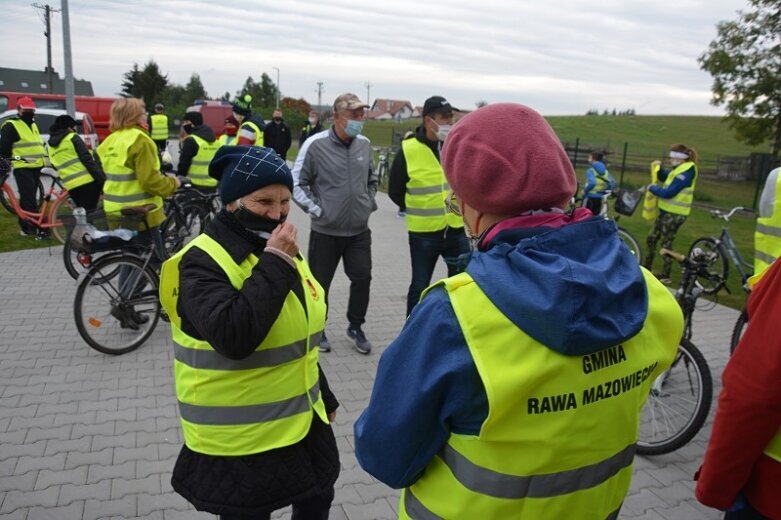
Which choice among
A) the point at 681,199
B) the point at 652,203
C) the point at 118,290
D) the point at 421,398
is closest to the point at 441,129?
the point at 118,290

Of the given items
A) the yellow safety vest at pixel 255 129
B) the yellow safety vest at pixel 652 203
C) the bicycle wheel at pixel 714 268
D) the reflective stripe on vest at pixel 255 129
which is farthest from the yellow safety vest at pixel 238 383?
the yellow safety vest at pixel 652 203

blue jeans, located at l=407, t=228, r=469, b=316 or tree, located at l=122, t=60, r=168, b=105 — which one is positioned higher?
tree, located at l=122, t=60, r=168, b=105

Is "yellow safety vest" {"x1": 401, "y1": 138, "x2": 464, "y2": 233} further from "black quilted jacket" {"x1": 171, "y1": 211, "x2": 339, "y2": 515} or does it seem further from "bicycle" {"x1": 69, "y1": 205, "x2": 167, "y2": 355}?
"black quilted jacket" {"x1": 171, "y1": 211, "x2": 339, "y2": 515}

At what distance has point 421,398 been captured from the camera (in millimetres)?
1326

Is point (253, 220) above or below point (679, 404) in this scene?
above

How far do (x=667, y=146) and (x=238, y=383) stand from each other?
42.5m

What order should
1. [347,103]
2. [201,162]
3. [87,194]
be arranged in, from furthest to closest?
[201,162] → [87,194] → [347,103]

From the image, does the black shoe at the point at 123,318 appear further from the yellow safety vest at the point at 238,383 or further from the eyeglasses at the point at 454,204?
the eyeglasses at the point at 454,204

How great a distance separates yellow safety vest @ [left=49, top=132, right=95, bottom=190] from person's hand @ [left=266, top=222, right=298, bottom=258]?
6.41 meters

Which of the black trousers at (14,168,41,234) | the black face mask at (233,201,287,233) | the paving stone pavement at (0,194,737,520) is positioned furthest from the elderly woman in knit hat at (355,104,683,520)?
the black trousers at (14,168,41,234)

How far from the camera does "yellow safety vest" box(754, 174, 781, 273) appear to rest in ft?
11.3

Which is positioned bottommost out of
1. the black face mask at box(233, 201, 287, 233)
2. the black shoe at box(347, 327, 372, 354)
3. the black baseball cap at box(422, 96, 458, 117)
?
the black shoe at box(347, 327, 372, 354)

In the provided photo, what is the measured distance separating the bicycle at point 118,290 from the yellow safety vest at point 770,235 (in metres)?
4.54

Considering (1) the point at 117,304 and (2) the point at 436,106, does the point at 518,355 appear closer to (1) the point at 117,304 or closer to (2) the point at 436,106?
(2) the point at 436,106
